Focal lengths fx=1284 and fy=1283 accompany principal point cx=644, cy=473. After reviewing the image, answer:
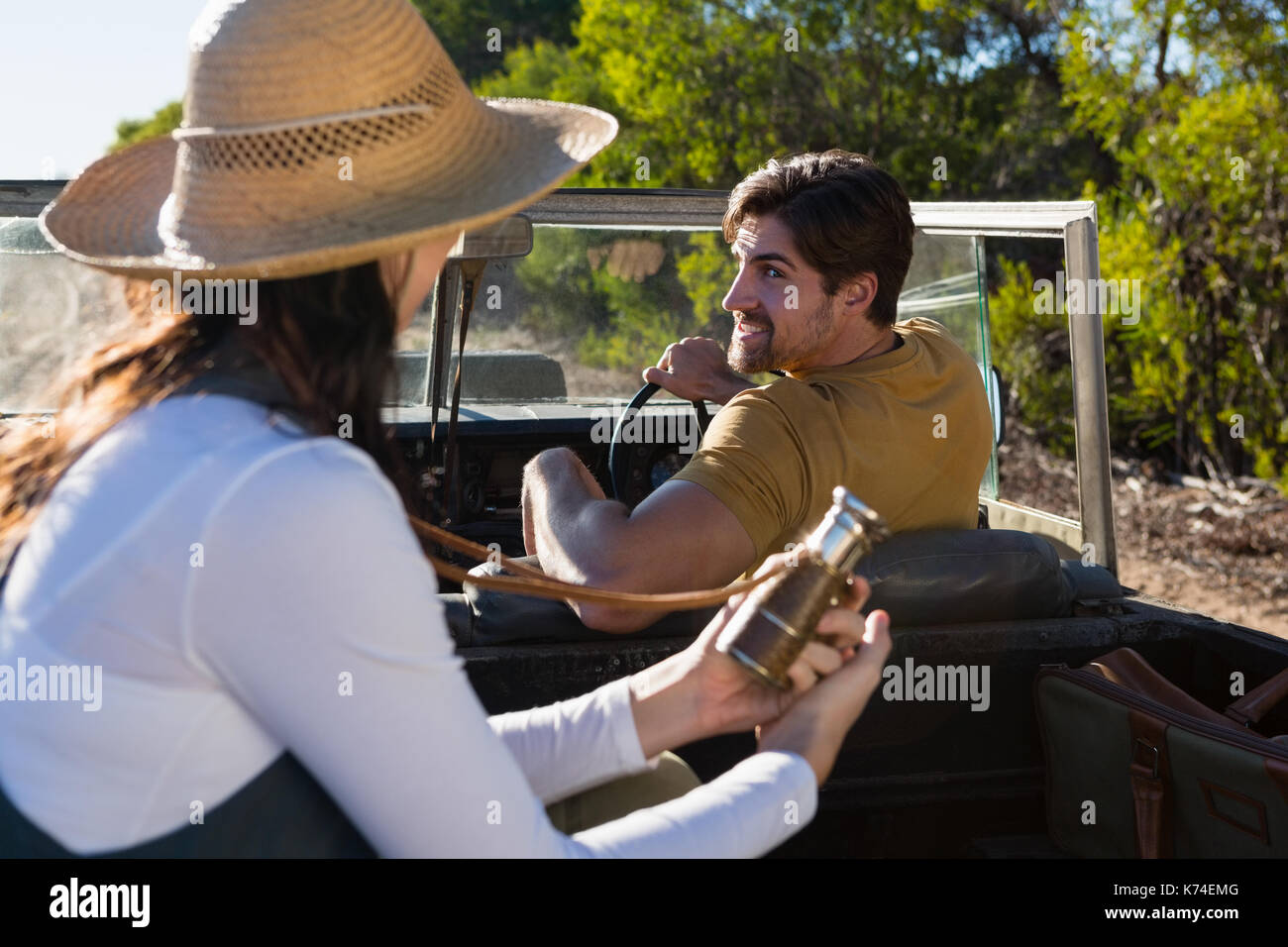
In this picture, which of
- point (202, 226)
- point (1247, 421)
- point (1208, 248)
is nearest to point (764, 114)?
point (1208, 248)

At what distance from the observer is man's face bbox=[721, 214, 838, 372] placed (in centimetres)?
284

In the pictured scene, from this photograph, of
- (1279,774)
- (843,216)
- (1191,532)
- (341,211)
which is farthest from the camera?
(1191,532)

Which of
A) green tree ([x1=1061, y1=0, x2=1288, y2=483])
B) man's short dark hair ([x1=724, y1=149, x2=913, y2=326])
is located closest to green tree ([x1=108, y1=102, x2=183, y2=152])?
green tree ([x1=1061, y1=0, x2=1288, y2=483])

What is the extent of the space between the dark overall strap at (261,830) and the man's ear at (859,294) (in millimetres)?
1821

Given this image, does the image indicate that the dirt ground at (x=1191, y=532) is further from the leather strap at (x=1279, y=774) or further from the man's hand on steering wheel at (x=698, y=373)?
the leather strap at (x=1279, y=774)

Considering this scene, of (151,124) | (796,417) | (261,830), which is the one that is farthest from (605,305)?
(151,124)

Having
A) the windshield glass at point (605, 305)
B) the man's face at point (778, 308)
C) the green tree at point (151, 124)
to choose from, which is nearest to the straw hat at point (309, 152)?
the man's face at point (778, 308)

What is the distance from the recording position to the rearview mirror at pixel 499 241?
3422 millimetres

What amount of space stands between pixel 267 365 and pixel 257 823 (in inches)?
19.2

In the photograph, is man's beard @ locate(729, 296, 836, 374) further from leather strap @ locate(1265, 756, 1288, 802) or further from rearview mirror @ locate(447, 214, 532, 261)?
leather strap @ locate(1265, 756, 1288, 802)

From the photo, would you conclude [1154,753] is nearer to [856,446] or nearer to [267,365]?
[856,446]

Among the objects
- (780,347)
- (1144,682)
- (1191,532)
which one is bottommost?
(1191,532)

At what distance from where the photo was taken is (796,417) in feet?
8.34

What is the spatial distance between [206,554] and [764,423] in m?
1.47
